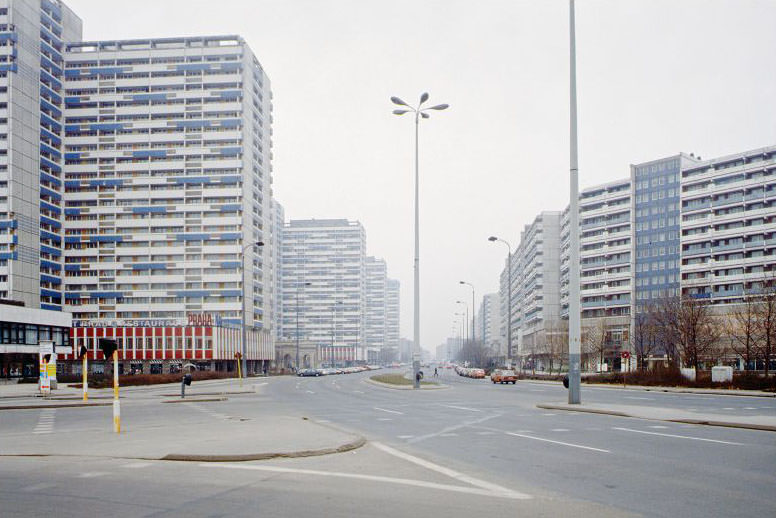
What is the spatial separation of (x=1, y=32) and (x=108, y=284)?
4201cm

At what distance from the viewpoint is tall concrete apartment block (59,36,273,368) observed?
11681 centimetres

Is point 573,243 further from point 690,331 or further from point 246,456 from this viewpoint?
point 690,331

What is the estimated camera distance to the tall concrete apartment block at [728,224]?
358 feet

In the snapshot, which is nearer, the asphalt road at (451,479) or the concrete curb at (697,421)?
the asphalt road at (451,479)

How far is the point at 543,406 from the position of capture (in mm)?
25031

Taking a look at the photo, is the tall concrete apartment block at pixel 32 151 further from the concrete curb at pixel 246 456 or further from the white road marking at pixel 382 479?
the white road marking at pixel 382 479

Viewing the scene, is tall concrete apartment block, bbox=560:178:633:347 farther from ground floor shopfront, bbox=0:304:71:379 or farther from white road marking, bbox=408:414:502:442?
white road marking, bbox=408:414:502:442

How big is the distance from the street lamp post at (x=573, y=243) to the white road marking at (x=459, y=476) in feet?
40.6

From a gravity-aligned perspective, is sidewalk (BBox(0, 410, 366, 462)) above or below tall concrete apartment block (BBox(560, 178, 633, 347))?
below

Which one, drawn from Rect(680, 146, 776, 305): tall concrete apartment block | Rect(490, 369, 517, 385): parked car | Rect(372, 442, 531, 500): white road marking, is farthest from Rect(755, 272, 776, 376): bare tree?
Rect(680, 146, 776, 305): tall concrete apartment block

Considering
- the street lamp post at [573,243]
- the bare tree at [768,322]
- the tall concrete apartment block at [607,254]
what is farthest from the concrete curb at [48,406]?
the tall concrete apartment block at [607,254]

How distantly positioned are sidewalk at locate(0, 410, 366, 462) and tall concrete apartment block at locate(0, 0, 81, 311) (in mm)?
97033

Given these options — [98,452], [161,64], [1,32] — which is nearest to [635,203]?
[161,64]

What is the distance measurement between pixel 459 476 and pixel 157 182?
4565 inches
